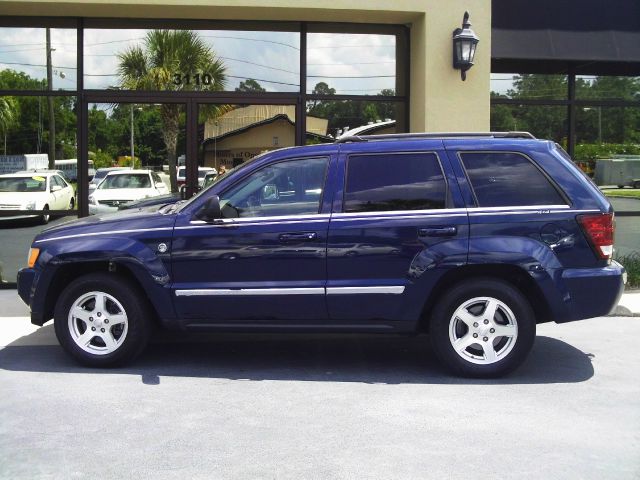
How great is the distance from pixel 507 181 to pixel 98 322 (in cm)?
353

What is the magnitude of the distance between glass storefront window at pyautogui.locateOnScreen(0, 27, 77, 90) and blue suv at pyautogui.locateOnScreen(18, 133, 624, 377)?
15.4ft

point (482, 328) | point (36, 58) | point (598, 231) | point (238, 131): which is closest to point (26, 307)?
point (36, 58)

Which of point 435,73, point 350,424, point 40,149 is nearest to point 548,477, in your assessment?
point 350,424

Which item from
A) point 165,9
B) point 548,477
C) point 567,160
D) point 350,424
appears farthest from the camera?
point 165,9

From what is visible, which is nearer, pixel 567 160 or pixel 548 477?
pixel 548 477

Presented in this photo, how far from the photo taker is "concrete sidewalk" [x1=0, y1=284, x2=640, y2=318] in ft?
29.9

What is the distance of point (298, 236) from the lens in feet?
21.1

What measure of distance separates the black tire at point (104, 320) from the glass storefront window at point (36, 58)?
4.88 m

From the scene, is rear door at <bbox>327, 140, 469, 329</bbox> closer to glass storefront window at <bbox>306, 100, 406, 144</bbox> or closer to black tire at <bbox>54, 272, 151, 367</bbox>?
black tire at <bbox>54, 272, 151, 367</bbox>

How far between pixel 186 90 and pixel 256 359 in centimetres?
484

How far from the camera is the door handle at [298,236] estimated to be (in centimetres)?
642

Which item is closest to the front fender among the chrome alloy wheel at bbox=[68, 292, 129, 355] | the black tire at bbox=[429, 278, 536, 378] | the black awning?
the chrome alloy wheel at bbox=[68, 292, 129, 355]

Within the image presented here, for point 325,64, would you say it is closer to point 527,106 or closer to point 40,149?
point 527,106

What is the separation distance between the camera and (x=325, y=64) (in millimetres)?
11000
